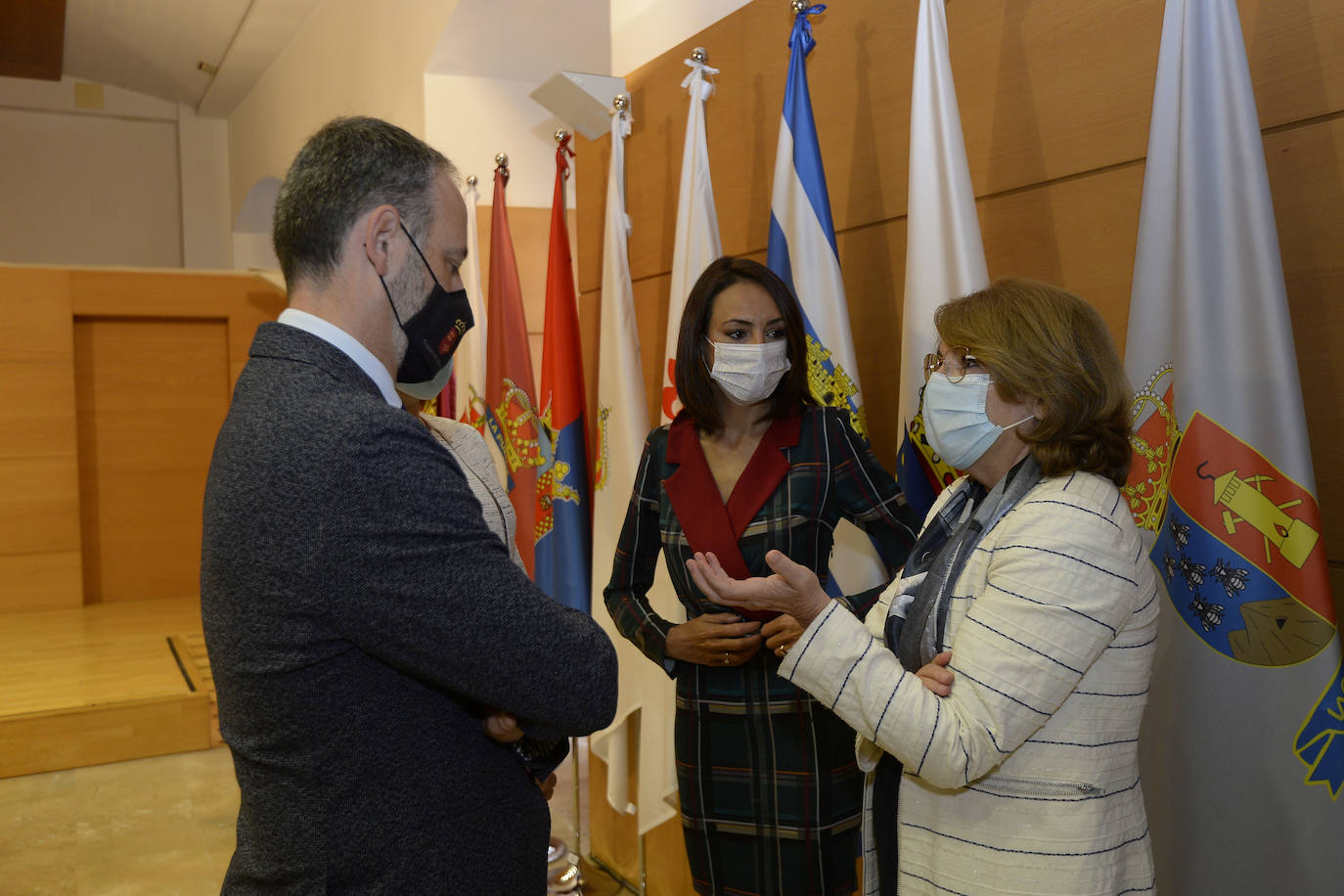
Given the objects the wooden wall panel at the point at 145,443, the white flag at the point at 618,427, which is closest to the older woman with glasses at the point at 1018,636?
the white flag at the point at 618,427

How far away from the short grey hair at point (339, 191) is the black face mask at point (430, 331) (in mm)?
44

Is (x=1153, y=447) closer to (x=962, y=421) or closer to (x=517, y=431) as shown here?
(x=962, y=421)

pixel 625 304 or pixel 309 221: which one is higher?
pixel 625 304

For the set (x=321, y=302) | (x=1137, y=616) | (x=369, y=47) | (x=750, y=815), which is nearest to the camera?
(x=321, y=302)

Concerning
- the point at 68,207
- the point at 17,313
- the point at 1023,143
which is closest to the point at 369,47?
the point at 17,313

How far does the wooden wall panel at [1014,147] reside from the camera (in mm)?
1672

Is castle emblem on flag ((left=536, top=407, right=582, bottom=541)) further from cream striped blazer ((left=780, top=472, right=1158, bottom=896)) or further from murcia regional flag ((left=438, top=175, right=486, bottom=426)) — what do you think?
cream striped blazer ((left=780, top=472, right=1158, bottom=896))

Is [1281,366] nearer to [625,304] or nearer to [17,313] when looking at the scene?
[625,304]

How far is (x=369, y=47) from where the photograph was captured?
5754 mm

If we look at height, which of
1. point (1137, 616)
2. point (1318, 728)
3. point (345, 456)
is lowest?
point (1318, 728)

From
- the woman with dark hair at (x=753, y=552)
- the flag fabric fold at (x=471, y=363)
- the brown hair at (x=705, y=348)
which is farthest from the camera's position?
the flag fabric fold at (x=471, y=363)

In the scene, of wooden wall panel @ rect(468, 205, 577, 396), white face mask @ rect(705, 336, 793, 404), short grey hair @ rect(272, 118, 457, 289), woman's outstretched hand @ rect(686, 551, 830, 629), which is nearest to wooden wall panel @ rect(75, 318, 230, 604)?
wooden wall panel @ rect(468, 205, 577, 396)

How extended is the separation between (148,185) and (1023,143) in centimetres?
1049

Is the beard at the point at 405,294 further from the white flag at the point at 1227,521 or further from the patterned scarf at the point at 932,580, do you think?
the white flag at the point at 1227,521
